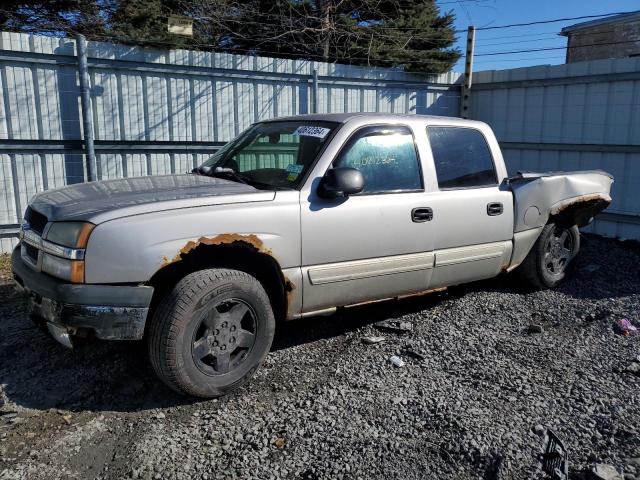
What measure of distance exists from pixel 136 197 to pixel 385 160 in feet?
6.23

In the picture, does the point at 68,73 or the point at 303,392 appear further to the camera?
the point at 68,73

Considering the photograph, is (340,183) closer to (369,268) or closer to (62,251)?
(369,268)

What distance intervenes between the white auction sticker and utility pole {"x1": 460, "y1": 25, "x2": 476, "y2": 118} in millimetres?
6464

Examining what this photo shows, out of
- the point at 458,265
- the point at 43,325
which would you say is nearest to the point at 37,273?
the point at 43,325

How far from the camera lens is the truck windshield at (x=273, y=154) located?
4.03 m

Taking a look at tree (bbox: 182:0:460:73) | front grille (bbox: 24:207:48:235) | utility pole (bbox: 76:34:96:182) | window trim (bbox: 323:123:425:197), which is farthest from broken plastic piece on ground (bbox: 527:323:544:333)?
tree (bbox: 182:0:460:73)

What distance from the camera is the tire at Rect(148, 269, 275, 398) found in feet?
10.9

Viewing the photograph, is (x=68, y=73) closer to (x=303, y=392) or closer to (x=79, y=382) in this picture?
(x=79, y=382)

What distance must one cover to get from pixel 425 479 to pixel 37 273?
261 cm

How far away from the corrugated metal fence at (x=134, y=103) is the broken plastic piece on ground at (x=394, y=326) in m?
4.32

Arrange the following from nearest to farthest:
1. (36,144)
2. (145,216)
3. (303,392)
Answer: (145,216), (303,392), (36,144)

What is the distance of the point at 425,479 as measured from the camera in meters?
2.80

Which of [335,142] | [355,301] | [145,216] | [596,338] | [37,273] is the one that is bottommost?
[596,338]

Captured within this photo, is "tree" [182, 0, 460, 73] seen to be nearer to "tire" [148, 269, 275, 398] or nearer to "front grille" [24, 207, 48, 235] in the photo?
"front grille" [24, 207, 48, 235]
